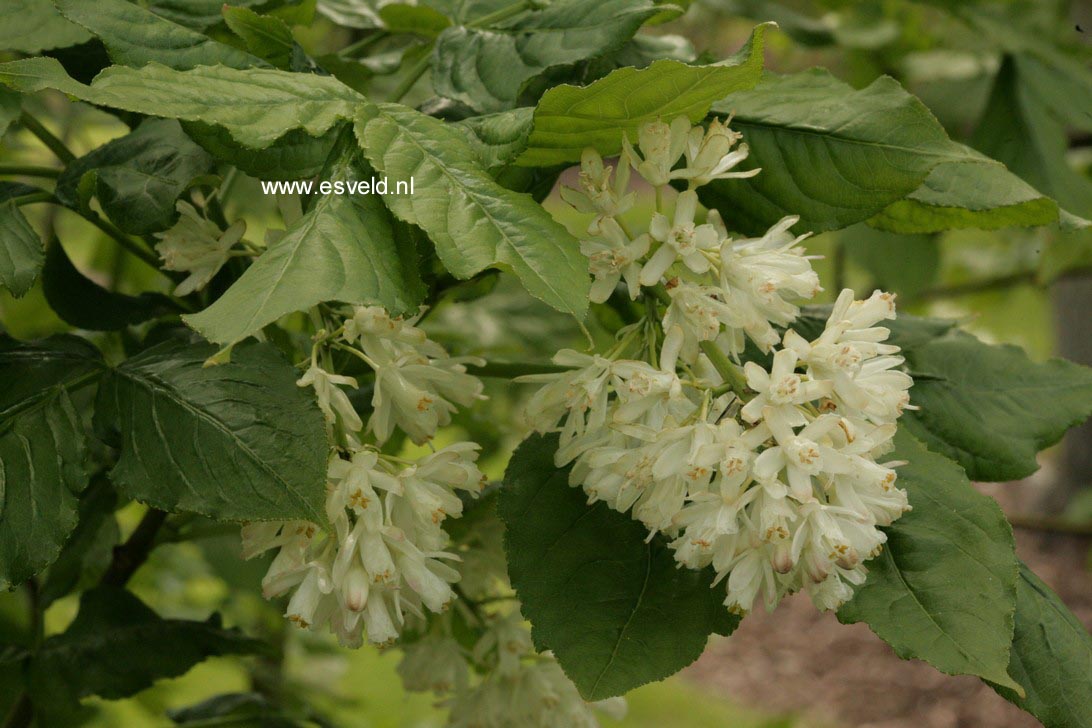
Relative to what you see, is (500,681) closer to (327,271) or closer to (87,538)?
(87,538)

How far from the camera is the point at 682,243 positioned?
0.70m

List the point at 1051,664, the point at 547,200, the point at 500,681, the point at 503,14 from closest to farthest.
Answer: the point at 1051,664 → the point at 503,14 → the point at 500,681 → the point at 547,200

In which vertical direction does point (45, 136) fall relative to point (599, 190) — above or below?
below

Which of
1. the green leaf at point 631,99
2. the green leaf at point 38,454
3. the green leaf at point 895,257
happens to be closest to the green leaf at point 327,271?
the green leaf at point 631,99

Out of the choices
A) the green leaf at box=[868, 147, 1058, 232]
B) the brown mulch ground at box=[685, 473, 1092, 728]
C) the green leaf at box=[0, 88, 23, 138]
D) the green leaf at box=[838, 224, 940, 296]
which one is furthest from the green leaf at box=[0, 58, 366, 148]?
the brown mulch ground at box=[685, 473, 1092, 728]

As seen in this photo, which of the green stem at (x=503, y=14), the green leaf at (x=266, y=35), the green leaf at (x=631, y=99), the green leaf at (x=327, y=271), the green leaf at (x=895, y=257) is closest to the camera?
Answer: the green leaf at (x=327, y=271)

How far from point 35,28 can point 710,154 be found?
52 centimetres

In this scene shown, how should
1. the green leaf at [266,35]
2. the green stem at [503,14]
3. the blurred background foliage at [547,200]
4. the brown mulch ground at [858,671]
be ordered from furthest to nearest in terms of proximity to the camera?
the brown mulch ground at [858,671] → the blurred background foliage at [547,200] → the green stem at [503,14] → the green leaf at [266,35]

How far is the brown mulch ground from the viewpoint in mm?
3832

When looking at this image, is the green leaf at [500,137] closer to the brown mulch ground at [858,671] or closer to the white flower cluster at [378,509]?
the white flower cluster at [378,509]

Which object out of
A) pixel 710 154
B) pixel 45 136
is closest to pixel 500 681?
pixel 710 154

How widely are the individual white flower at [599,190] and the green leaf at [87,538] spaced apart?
563 millimetres

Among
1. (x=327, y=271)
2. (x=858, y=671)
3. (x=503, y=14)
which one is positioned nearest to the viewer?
(x=327, y=271)

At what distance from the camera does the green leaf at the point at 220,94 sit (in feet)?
1.95
